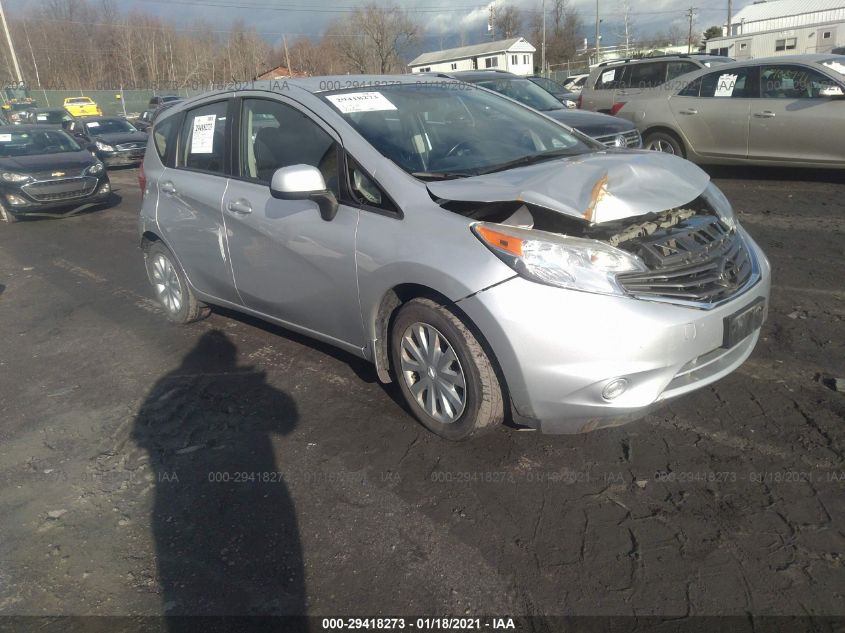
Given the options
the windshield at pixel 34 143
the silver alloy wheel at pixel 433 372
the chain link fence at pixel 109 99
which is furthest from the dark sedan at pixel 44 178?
the chain link fence at pixel 109 99

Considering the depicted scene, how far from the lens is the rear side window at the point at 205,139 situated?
453cm

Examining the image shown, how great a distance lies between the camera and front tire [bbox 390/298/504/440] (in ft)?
9.99

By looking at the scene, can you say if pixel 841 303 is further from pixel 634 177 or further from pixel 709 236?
pixel 634 177

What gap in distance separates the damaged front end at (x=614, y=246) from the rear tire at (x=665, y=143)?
23.8ft

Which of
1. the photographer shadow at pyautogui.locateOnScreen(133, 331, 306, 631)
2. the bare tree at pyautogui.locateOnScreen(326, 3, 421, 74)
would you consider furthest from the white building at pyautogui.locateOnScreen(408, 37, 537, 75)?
the photographer shadow at pyautogui.locateOnScreen(133, 331, 306, 631)

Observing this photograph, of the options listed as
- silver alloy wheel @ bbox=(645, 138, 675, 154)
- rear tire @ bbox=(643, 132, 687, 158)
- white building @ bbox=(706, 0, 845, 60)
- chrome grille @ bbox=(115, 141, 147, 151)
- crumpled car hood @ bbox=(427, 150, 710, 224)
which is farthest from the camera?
white building @ bbox=(706, 0, 845, 60)

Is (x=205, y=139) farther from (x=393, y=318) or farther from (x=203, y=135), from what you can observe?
(x=393, y=318)

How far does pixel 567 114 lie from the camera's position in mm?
9453

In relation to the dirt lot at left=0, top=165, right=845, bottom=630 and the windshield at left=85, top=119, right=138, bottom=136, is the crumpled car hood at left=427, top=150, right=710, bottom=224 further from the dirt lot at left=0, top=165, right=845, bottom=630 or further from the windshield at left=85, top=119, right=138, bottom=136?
the windshield at left=85, top=119, right=138, bottom=136

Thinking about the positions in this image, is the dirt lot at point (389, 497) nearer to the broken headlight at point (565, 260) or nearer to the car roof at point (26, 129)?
the broken headlight at point (565, 260)

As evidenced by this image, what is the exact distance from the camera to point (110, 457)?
362cm

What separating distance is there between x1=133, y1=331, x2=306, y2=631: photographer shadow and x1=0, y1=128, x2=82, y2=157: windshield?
10.2 m

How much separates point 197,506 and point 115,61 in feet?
278

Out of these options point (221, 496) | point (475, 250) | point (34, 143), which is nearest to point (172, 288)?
point (221, 496)
